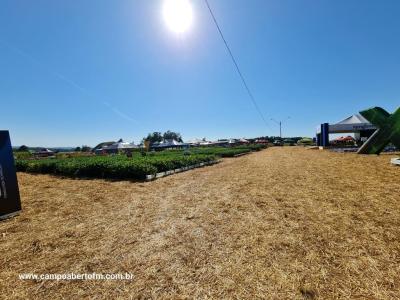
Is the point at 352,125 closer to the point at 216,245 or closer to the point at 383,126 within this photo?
the point at 383,126

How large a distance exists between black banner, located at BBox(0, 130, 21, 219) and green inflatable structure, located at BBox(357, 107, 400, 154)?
720 inches

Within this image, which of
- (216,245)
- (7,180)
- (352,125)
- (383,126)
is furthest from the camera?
(352,125)

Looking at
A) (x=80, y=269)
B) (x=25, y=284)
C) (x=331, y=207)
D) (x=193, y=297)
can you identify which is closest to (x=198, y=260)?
(x=193, y=297)

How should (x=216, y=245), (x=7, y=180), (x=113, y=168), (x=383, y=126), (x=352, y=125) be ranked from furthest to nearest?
(x=352, y=125) < (x=383, y=126) < (x=113, y=168) < (x=7, y=180) < (x=216, y=245)

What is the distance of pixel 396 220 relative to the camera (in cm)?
489

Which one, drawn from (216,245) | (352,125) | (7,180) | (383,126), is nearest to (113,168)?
(7,180)

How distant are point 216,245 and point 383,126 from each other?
50.4 ft

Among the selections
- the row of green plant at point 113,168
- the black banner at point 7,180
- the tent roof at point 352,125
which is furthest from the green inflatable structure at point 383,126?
the black banner at point 7,180

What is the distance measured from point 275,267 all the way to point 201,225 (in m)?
2.14

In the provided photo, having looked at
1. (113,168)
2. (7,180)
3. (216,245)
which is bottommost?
(216,245)

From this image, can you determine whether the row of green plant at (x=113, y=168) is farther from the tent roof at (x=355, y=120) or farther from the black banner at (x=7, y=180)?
the tent roof at (x=355, y=120)

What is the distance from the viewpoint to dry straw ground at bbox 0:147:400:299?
302 cm

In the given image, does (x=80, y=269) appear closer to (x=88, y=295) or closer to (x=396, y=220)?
(x=88, y=295)

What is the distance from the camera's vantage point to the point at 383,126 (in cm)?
1412
